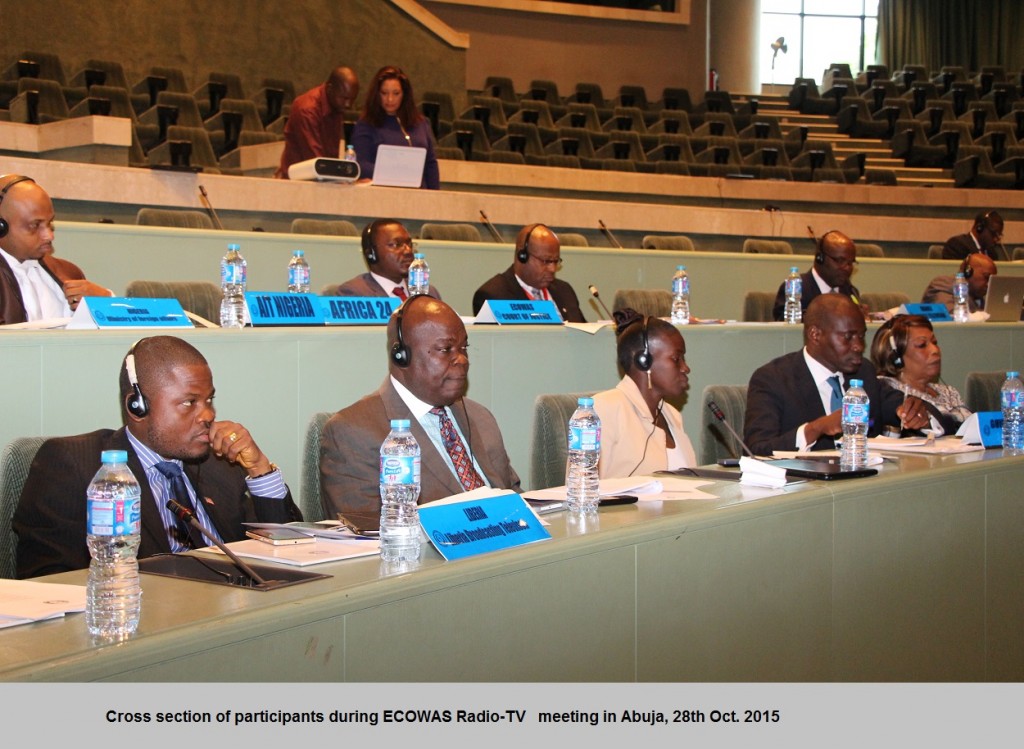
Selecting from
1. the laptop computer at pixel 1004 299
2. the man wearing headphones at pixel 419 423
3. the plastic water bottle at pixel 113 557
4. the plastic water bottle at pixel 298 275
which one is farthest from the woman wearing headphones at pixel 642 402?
the laptop computer at pixel 1004 299

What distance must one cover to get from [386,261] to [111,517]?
137 inches

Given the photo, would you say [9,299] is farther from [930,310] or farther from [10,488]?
[930,310]

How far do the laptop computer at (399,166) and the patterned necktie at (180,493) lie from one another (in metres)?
4.43

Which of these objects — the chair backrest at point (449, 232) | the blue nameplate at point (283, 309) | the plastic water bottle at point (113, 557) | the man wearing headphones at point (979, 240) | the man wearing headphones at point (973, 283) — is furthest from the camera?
the man wearing headphones at point (979, 240)

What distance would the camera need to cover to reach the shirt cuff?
8.07 ft

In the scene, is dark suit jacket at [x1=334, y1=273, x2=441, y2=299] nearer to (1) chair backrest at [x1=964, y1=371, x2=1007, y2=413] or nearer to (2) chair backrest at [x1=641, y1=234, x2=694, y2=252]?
(1) chair backrest at [x1=964, y1=371, x2=1007, y2=413]

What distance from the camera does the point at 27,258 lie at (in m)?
3.86

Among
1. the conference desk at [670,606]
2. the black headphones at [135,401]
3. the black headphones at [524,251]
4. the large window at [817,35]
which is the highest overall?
the large window at [817,35]

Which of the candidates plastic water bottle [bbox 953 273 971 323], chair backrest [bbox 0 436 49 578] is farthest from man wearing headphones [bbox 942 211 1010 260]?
chair backrest [bbox 0 436 49 578]

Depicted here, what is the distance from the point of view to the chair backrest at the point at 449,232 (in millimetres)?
6328

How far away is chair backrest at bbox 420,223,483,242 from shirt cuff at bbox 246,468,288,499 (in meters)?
3.91

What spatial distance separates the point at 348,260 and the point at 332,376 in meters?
2.18

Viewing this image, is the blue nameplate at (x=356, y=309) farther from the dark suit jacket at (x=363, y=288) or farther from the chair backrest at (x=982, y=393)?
the chair backrest at (x=982, y=393)

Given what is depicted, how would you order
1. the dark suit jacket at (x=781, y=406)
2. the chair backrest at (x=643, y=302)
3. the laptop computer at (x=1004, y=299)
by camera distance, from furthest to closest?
the laptop computer at (x=1004, y=299), the chair backrest at (x=643, y=302), the dark suit jacket at (x=781, y=406)
